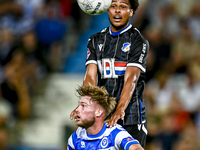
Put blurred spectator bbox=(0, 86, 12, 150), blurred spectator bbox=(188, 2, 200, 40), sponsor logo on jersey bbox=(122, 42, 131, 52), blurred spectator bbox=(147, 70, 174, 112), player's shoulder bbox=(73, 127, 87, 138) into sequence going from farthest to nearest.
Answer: blurred spectator bbox=(188, 2, 200, 40)
blurred spectator bbox=(0, 86, 12, 150)
blurred spectator bbox=(147, 70, 174, 112)
sponsor logo on jersey bbox=(122, 42, 131, 52)
player's shoulder bbox=(73, 127, 87, 138)

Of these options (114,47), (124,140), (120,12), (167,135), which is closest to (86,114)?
(124,140)

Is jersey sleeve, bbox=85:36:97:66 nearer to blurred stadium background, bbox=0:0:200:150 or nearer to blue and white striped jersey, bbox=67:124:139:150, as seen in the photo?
blue and white striped jersey, bbox=67:124:139:150

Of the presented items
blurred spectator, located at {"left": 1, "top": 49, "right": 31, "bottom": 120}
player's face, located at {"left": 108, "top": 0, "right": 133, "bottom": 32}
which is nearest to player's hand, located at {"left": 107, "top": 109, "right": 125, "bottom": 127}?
player's face, located at {"left": 108, "top": 0, "right": 133, "bottom": 32}

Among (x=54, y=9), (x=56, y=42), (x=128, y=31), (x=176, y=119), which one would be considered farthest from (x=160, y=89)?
(x=128, y=31)

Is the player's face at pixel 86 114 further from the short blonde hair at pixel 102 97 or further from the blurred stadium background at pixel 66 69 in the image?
the blurred stadium background at pixel 66 69

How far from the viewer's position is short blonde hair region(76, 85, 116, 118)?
5062mm

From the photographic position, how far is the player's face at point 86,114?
5035 mm

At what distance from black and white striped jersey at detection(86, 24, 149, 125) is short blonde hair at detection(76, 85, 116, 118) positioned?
21 centimetres

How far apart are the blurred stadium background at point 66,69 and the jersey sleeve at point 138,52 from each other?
4334 mm

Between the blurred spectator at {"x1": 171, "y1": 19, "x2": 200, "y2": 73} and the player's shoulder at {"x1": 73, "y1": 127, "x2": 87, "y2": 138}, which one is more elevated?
the blurred spectator at {"x1": 171, "y1": 19, "x2": 200, "y2": 73}

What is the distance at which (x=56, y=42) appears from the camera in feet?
38.1

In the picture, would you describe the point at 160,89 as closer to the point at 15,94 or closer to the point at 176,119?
the point at 176,119

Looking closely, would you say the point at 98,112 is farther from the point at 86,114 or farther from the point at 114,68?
the point at 114,68

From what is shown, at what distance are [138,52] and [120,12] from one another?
53 centimetres
